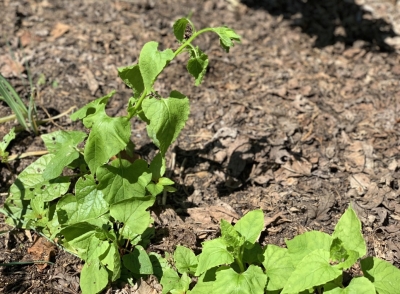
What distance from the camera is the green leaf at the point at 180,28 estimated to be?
2.16m

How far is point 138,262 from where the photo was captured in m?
2.33

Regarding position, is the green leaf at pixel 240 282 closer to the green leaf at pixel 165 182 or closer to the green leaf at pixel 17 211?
the green leaf at pixel 165 182

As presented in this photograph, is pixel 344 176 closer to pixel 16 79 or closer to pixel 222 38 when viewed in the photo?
pixel 222 38

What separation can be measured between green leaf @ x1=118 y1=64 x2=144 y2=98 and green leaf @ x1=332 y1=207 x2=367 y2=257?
121cm

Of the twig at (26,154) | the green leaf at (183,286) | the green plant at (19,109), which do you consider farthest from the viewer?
the twig at (26,154)

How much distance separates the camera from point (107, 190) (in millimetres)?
2283

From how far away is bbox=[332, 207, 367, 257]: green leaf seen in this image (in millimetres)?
2101

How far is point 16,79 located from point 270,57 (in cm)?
218

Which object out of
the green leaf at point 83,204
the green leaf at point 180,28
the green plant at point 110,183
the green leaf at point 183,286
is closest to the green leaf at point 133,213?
the green plant at point 110,183

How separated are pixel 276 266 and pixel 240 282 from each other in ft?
0.83

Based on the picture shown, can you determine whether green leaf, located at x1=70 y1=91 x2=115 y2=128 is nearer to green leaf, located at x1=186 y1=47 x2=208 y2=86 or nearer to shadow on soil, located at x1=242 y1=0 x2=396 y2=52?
green leaf, located at x1=186 y1=47 x2=208 y2=86

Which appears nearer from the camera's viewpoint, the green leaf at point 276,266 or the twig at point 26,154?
the green leaf at point 276,266

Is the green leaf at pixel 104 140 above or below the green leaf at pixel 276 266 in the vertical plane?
above

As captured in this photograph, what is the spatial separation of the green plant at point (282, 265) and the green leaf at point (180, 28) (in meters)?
0.94
